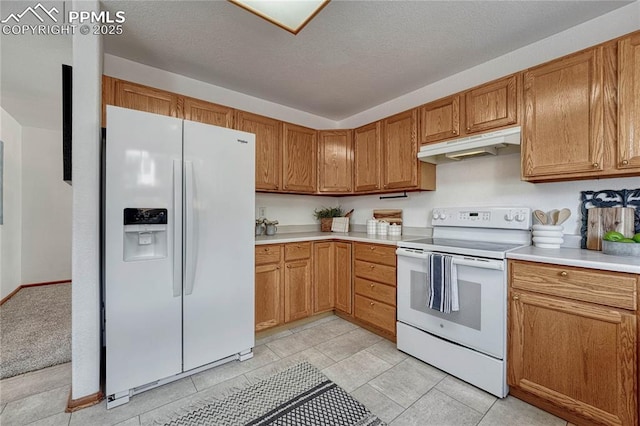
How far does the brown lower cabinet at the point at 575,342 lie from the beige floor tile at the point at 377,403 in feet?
2.57

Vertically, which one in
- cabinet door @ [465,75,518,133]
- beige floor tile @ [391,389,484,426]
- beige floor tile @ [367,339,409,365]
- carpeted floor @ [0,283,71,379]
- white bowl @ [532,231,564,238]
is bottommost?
beige floor tile @ [367,339,409,365]

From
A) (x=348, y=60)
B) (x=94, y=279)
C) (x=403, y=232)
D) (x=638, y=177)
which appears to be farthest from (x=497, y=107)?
(x=94, y=279)

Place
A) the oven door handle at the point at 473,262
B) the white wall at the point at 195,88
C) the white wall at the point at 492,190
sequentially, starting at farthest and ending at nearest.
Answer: the white wall at the point at 195,88
the white wall at the point at 492,190
the oven door handle at the point at 473,262

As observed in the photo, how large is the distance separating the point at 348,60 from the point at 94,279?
2.57 meters

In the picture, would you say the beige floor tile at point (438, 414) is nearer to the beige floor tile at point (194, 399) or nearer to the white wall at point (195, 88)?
the beige floor tile at point (194, 399)

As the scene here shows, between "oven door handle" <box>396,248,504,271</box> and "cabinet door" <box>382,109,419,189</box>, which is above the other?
"cabinet door" <box>382,109,419,189</box>

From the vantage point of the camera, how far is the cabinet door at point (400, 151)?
2662 millimetres

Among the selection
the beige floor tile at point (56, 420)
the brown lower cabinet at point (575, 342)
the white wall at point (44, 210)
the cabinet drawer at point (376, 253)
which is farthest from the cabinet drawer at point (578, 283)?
the white wall at point (44, 210)

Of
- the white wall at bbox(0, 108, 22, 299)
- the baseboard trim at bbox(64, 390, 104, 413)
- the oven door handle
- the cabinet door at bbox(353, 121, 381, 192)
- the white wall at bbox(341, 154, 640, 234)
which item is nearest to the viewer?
the baseboard trim at bbox(64, 390, 104, 413)

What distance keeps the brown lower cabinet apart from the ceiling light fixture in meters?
1.95

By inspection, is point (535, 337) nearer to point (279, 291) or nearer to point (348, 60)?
point (279, 291)

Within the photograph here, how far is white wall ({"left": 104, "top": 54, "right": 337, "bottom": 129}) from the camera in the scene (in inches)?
94.3

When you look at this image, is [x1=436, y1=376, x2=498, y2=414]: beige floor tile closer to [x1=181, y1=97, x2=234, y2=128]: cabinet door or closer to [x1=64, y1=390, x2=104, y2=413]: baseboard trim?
[x1=64, y1=390, x2=104, y2=413]: baseboard trim

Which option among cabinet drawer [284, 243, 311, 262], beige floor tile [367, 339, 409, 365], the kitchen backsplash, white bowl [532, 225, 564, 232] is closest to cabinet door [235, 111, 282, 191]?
the kitchen backsplash
